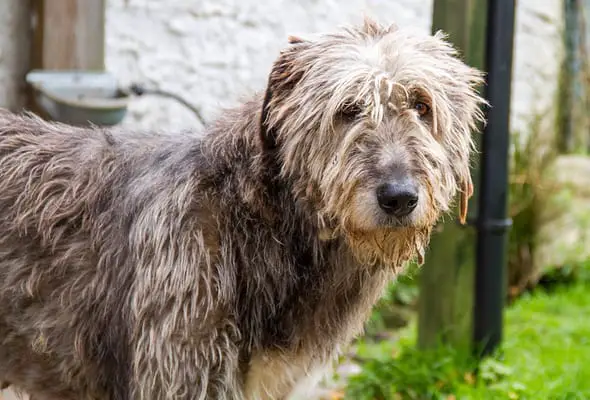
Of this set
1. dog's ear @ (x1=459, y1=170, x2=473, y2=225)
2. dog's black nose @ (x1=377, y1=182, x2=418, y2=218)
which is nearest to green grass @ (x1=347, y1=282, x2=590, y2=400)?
dog's ear @ (x1=459, y1=170, x2=473, y2=225)

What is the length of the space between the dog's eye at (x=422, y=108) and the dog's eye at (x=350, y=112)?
7.1 inches

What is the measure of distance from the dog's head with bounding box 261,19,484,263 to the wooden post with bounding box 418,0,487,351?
177 cm

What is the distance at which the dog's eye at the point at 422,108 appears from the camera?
9.60 feet

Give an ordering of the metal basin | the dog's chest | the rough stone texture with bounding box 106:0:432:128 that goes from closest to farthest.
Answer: the dog's chest < the metal basin < the rough stone texture with bounding box 106:0:432:128

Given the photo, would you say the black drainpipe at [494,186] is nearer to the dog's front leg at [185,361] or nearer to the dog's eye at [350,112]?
the dog's eye at [350,112]

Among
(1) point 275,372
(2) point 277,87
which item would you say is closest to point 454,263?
(1) point 275,372

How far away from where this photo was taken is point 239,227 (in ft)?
10.3

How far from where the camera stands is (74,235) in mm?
3270

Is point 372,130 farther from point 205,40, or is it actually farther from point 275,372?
point 205,40

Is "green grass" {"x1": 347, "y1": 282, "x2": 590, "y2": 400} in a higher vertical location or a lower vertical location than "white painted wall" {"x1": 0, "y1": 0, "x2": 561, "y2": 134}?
lower

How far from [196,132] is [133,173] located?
0.28m

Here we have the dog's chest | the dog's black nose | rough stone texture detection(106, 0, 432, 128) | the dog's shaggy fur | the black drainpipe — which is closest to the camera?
the dog's black nose

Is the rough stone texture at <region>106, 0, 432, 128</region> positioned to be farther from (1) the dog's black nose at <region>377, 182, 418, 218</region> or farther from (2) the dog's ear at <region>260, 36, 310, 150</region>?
(1) the dog's black nose at <region>377, 182, 418, 218</region>

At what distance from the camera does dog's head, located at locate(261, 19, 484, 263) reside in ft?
9.20
